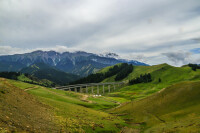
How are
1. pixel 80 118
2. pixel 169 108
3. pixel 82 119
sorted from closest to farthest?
pixel 82 119, pixel 80 118, pixel 169 108

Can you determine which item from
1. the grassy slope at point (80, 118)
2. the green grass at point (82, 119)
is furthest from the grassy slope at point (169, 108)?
the green grass at point (82, 119)

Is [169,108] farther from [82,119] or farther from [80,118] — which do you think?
[80,118]

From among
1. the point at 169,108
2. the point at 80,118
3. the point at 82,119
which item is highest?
the point at 80,118

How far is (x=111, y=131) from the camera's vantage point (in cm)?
3612

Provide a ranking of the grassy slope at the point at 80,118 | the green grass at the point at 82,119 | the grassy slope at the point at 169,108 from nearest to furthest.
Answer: the grassy slope at the point at 80,118, the green grass at the point at 82,119, the grassy slope at the point at 169,108

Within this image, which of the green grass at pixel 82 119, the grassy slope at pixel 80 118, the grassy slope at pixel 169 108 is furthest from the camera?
the grassy slope at pixel 169 108

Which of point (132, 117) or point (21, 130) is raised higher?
point (21, 130)

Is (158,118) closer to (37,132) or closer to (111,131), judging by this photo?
(111,131)

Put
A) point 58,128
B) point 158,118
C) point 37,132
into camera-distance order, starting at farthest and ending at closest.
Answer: point 158,118 → point 58,128 → point 37,132

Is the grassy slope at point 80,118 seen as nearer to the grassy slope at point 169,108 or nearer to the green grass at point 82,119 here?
the green grass at point 82,119

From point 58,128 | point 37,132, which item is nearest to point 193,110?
point 58,128

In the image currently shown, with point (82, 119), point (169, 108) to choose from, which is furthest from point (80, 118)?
point (169, 108)

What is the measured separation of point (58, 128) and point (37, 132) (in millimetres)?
5795

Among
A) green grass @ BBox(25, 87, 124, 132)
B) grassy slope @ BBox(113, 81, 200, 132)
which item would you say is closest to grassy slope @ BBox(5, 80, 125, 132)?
green grass @ BBox(25, 87, 124, 132)
